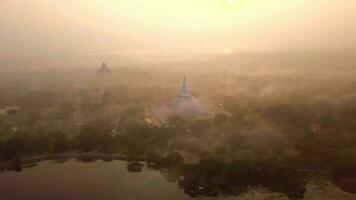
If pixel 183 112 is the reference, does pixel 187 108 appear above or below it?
above

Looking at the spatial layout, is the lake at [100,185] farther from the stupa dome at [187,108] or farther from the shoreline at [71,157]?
the stupa dome at [187,108]

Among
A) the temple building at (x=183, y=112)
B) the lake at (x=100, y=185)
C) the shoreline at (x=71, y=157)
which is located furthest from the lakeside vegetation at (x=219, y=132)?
the temple building at (x=183, y=112)

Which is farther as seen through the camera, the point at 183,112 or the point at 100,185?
the point at 183,112

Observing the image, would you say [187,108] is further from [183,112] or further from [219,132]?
[219,132]

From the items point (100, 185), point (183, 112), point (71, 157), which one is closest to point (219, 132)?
point (183, 112)

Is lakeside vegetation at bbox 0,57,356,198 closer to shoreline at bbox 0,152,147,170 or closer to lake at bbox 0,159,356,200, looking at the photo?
shoreline at bbox 0,152,147,170

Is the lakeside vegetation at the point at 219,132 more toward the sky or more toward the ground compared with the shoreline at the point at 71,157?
more toward the sky
